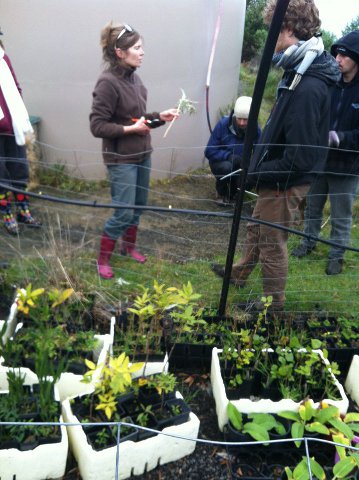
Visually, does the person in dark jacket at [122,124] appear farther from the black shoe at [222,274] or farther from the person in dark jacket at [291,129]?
the person in dark jacket at [291,129]

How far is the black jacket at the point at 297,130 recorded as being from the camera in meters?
2.54

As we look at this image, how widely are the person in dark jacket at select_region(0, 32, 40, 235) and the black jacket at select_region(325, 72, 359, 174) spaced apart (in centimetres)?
231

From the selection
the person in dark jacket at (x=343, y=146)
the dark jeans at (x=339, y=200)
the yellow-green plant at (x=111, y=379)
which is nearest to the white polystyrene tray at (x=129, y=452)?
the yellow-green plant at (x=111, y=379)

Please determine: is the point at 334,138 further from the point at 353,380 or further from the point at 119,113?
the point at 353,380

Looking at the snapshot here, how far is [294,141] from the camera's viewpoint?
2607 mm

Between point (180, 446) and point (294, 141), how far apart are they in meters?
1.65

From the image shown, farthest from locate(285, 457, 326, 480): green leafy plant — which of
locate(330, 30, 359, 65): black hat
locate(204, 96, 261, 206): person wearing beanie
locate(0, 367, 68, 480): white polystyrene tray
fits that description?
locate(204, 96, 261, 206): person wearing beanie

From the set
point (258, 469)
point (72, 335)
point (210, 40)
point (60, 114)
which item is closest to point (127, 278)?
point (72, 335)

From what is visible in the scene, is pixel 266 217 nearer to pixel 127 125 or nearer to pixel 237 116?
pixel 127 125

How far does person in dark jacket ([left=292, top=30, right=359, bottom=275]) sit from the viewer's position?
3.40 meters

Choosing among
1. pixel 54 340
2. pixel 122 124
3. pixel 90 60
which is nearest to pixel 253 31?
pixel 90 60

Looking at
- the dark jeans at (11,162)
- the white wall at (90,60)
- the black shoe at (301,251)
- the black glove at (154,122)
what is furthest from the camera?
the white wall at (90,60)

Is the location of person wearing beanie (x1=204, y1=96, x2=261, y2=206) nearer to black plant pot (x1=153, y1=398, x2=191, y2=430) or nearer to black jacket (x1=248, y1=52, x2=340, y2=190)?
black jacket (x1=248, y1=52, x2=340, y2=190)

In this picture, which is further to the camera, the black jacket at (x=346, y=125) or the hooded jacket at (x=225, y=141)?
the hooded jacket at (x=225, y=141)
